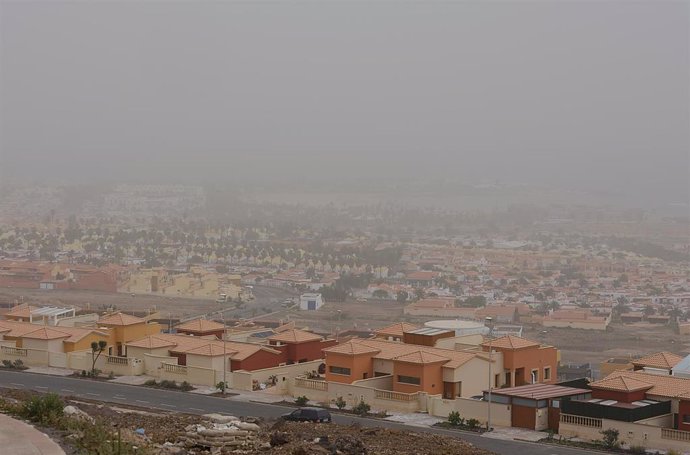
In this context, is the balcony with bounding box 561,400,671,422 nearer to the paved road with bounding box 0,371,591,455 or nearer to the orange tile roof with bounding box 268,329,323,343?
the paved road with bounding box 0,371,591,455

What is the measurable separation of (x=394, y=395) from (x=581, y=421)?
25.3ft

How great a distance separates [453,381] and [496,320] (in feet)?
200

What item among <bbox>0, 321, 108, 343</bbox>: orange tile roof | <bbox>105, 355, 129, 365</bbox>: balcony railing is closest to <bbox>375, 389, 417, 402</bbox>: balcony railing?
<bbox>105, 355, 129, 365</bbox>: balcony railing

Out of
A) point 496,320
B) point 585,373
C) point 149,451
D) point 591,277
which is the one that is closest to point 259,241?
point 591,277

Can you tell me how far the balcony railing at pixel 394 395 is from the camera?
132ft

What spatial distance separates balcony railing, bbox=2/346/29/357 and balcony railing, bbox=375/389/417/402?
1813cm

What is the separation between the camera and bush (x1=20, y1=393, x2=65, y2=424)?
85.5 ft

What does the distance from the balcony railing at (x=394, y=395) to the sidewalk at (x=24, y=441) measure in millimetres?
17381

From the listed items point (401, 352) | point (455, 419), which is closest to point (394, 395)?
point (401, 352)

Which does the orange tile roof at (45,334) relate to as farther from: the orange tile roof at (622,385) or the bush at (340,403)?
the orange tile roof at (622,385)

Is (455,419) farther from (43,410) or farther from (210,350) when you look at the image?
(43,410)

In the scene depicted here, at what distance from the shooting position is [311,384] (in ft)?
141

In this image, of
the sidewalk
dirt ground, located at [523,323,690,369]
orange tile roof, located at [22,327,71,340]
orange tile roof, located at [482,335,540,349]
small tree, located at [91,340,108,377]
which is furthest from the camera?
dirt ground, located at [523,323,690,369]

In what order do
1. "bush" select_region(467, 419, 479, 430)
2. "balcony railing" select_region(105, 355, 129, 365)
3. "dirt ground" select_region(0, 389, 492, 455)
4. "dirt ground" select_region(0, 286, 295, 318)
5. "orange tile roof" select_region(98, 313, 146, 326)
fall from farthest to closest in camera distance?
"dirt ground" select_region(0, 286, 295, 318), "orange tile roof" select_region(98, 313, 146, 326), "balcony railing" select_region(105, 355, 129, 365), "bush" select_region(467, 419, 479, 430), "dirt ground" select_region(0, 389, 492, 455)
